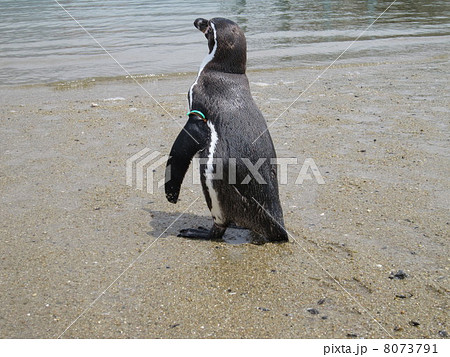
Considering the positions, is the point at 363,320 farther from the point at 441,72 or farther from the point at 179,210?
the point at 441,72

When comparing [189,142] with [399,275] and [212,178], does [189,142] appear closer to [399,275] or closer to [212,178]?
[212,178]

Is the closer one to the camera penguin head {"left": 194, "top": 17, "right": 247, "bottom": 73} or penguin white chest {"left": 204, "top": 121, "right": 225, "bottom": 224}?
penguin white chest {"left": 204, "top": 121, "right": 225, "bottom": 224}

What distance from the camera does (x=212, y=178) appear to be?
3770 mm

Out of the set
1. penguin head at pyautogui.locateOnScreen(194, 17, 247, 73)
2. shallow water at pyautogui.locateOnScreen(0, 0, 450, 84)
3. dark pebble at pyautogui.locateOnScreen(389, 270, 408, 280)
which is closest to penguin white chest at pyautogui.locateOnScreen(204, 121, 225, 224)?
penguin head at pyautogui.locateOnScreen(194, 17, 247, 73)

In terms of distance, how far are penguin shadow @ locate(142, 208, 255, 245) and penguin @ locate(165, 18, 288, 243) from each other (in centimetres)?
19

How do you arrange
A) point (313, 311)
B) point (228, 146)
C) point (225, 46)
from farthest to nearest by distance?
point (225, 46)
point (228, 146)
point (313, 311)

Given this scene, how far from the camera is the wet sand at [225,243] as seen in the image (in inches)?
120

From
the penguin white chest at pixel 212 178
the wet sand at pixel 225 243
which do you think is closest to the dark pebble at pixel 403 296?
the wet sand at pixel 225 243

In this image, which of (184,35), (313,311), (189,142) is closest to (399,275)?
(313,311)

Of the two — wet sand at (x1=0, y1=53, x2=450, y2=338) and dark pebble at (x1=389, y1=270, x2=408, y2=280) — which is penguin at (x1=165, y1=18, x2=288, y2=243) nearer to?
wet sand at (x1=0, y1=53, x2=450, y2=338)

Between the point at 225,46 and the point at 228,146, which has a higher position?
the point at 225,46

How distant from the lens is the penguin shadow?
4.11 m

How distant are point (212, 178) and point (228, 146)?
0.24 metres

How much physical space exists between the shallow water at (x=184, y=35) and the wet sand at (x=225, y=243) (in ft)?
15.0
